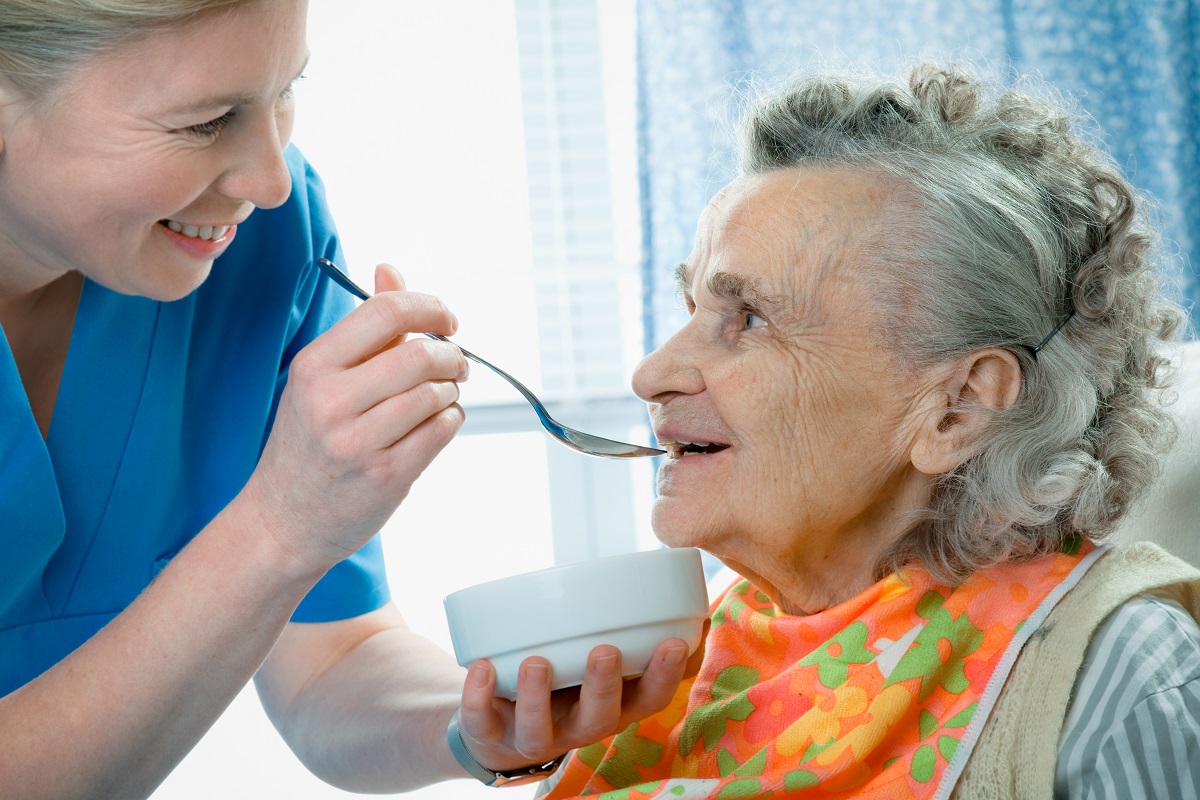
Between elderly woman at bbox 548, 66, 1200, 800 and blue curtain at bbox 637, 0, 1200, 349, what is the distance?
4.60 feet

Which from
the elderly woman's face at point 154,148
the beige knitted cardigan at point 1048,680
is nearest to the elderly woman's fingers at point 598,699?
the beige knitted cardigan at point 1048,680

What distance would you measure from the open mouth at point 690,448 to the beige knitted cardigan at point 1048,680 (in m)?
0.37

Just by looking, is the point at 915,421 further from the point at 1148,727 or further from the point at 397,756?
the point at 397,756

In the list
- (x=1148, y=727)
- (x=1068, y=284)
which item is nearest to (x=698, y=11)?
(x=1068, y=284)

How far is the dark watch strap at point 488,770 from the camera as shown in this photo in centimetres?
110

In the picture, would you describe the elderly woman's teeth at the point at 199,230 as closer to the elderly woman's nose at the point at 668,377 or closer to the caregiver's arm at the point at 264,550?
the caregiver's arm at the point at 264,550

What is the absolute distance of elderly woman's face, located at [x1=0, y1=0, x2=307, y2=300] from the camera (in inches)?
36.6

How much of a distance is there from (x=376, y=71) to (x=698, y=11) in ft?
2.61

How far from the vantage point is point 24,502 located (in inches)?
44.7

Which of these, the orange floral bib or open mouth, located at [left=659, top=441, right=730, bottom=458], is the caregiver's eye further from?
the orange floral bib

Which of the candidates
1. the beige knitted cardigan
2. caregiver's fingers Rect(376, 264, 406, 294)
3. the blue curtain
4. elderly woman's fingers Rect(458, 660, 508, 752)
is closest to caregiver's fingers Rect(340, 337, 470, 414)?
caregiver's fingers Rect(376, 264, 406, 294)

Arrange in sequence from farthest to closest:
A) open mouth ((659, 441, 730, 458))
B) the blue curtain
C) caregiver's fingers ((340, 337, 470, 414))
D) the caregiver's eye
A: 1. the blue curtain
2. open mouth ((659, 441, 730, 458))
3. the caregiver's eye
4. caregiver's fingers ((340, 337, 470, 414))

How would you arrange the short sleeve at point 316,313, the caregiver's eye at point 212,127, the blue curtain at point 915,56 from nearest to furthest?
the caregiver's eye at point 212,127 → the short sleeve at point 316,313 → the blue curtain at point 915,56

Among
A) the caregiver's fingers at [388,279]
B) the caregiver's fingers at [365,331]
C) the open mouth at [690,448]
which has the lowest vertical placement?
the open mouth at [690,448]
